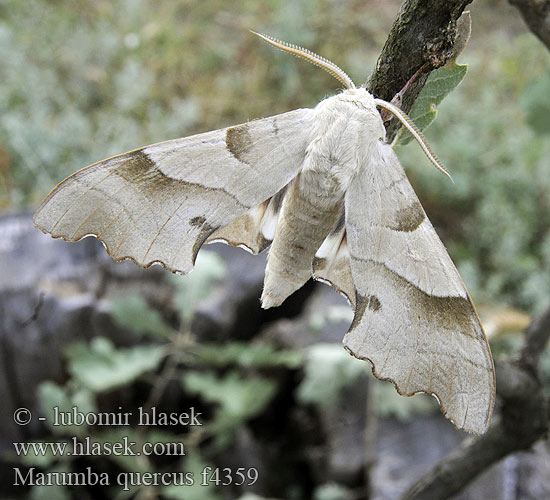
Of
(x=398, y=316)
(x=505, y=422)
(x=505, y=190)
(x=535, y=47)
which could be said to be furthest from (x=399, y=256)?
Result: (x=535, y=47)

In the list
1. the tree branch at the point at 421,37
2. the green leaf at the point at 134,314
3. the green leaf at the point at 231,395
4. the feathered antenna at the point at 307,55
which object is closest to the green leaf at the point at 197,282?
the green leaf at the point at 134,314

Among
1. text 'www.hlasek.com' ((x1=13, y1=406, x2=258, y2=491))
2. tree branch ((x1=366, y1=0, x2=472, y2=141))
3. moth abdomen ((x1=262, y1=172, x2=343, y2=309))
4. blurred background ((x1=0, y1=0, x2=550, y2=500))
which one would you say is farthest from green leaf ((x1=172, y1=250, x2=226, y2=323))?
tree branch ((x1=366, y1=0, x2=472, y2=141))

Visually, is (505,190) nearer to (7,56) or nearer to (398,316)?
(398,316)

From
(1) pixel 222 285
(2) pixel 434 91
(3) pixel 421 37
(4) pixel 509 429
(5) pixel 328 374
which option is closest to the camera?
(3) pixel 421 37

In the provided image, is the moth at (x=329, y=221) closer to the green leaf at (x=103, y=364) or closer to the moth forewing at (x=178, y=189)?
the moth forewing at (x=178, y=189)

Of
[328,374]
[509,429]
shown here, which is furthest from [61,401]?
[509,429]

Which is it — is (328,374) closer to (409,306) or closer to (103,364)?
(103,364)

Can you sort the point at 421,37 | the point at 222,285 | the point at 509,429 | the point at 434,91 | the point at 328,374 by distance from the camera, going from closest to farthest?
the point at 421,37, the point at 434,91, the point at 509,429, the point at 328,374, the point at 222,285
